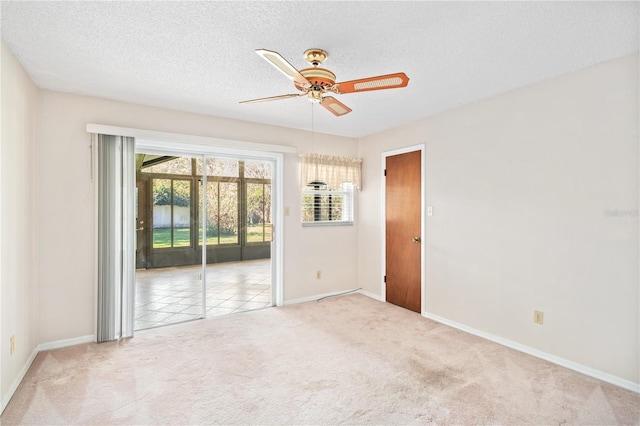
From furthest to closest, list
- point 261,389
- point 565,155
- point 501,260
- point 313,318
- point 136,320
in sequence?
→ point 313,318, point 136,320, point 501,260, point 565,155, point 261,389

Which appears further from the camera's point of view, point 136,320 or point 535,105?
point 136,320

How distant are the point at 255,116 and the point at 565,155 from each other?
316 cm

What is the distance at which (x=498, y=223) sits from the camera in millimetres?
3205

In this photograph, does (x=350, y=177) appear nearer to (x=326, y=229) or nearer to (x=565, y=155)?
(x=326, y=229)

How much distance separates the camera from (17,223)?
97.8 inches

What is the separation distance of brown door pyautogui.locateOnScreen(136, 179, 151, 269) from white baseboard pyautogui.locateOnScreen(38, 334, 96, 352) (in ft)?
2.62

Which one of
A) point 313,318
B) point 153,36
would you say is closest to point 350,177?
point 313,318

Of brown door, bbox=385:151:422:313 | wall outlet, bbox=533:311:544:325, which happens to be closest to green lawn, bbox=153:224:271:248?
brown door, bbox=385:151:422:313

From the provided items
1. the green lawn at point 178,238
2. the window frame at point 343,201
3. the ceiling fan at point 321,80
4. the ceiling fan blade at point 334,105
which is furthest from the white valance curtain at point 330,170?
the ceiling fan at point 321,80

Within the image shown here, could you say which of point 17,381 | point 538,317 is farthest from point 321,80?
point 17,381

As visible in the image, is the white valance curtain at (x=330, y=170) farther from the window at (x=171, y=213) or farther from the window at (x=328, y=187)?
the window at (x=171, y=213)

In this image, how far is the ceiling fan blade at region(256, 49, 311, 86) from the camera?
1.69 metres

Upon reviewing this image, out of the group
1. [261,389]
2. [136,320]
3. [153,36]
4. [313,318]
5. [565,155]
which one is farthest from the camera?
[313,318]

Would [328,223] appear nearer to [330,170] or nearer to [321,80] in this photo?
[330,170]
